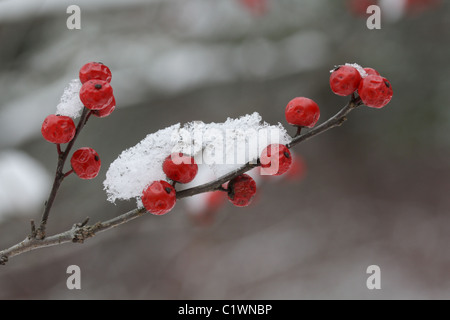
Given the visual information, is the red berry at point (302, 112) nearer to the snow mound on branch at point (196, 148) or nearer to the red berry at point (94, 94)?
the snow mound on branch at point (196, 148)

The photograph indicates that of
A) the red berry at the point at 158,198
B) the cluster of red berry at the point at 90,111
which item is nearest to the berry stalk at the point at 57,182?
the cluster of red berry at the point at 90,111

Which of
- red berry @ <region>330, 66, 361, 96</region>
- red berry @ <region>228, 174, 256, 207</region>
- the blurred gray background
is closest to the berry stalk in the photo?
red berry @ <region>228, 174, 256, 207</region>

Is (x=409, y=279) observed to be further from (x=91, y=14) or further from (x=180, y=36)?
(x=91, y=14)

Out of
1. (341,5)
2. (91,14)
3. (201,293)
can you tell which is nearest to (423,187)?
(341,5)

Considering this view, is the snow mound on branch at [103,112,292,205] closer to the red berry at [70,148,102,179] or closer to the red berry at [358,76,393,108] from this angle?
the red berry at [70,148,102,179]

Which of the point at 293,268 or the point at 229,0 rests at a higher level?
the point at 229,0

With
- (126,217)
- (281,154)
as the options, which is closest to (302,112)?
(281,154)
